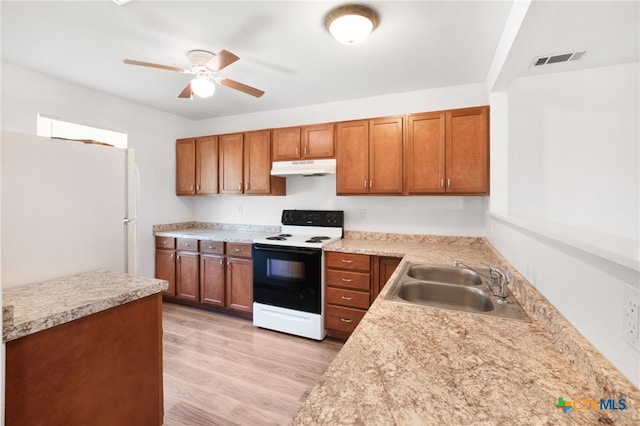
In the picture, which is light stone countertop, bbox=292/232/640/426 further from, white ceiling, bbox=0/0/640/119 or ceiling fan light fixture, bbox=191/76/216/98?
ceiling fan light fixture, bbox=191/76/216/98

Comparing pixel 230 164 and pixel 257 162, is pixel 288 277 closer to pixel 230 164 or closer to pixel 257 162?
pixel 257 162

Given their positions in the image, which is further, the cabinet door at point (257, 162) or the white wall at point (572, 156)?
the cabinet door at point (257, 162)

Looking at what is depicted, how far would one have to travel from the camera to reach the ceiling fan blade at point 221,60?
1777 mm

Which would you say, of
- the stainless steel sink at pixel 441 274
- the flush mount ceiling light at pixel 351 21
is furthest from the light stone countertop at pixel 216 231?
the flush mount ceiling light at pixel 351 21

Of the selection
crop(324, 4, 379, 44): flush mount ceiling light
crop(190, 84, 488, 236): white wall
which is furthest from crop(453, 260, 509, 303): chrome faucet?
crop(324, 4, 379, 44): flush mount ceiling light

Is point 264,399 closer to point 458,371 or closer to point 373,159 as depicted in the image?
point 458,371

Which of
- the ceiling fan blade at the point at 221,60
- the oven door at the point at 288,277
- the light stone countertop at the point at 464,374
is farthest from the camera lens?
the oven door at the point at 288,277

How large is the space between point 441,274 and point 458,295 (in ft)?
1.27

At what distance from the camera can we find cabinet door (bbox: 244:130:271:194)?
338 centimetres

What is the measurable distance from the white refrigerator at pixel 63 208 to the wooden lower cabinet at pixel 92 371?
0.50m

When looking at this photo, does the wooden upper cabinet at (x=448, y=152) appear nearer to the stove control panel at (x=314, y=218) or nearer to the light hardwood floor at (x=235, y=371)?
the stove control panel at (x=314, y=218)

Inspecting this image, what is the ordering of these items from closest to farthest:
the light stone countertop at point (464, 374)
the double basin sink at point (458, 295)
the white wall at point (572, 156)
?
the light stone countertop at point (464, 374)
the double basin sink at point (458, 295)
the white wall at point (572, 156)

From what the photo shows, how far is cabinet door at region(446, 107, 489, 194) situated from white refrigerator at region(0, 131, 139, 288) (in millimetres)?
2641

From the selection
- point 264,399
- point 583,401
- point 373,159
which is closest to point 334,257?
point 373,159
